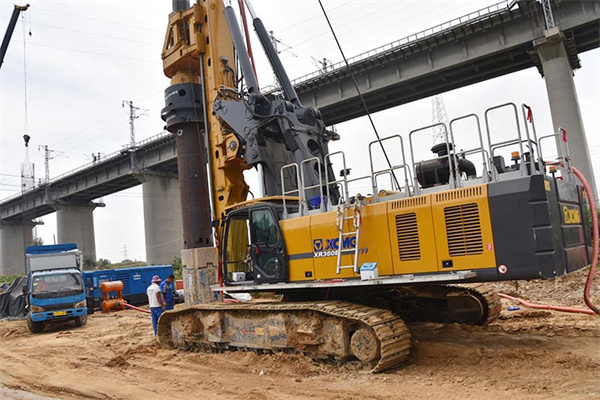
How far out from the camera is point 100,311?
22359mm

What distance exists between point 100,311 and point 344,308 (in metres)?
17.7

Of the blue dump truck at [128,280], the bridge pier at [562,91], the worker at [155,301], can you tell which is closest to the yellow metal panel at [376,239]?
the worker at [155,301]

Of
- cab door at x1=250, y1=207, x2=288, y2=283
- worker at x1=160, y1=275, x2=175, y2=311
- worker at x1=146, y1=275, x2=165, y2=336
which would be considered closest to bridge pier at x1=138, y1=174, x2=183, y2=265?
worker at x1=160, y1=275, x2=175, y2=311

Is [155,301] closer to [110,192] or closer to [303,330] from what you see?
[303,330]

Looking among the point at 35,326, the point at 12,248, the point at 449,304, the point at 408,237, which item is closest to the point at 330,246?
the point at 408,237

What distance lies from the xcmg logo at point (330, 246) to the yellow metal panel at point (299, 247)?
0.12 m

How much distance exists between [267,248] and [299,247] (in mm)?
747

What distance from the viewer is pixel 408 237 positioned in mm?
7340

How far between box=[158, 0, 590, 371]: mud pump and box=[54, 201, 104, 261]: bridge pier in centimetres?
5258

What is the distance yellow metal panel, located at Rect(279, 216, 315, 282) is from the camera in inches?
330

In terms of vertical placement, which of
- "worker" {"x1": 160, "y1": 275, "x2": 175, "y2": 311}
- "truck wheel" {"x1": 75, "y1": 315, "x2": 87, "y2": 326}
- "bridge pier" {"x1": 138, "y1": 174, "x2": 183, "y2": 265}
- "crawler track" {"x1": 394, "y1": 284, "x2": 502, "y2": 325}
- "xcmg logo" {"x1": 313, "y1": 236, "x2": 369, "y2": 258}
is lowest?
A: "truck wheel" {"x1": 75, "y1": 315, "x2": 87, "y2": 326}

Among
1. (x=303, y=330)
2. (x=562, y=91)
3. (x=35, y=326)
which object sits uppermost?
(x=562, y=91)

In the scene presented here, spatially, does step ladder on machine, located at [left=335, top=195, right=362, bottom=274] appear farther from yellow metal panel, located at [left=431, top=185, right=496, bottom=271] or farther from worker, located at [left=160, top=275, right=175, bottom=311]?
worker, located at [left=160, top=275, right=175, bottom=311]

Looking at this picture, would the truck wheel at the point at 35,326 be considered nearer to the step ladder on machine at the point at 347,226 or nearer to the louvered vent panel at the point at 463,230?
the step ladder on machine at the point at 347,226
